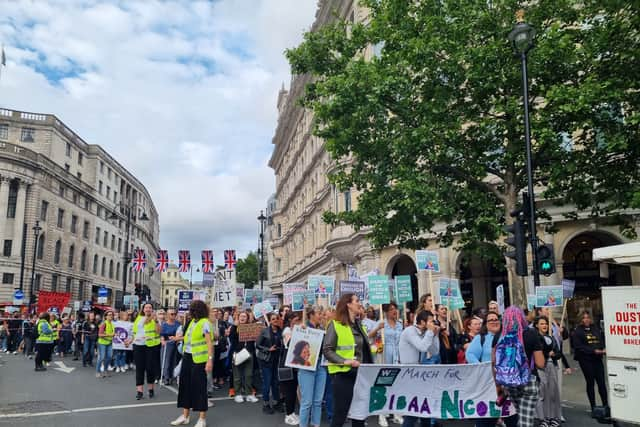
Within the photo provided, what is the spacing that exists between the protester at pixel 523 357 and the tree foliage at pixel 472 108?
26.4 feet

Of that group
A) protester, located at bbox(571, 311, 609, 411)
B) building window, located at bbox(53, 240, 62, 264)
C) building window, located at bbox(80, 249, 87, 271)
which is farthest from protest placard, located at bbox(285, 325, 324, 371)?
building window, located at bbox(80, 249, 87, 271)

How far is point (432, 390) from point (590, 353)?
4.78 meters

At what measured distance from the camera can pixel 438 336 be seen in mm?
8789

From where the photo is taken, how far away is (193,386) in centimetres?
868

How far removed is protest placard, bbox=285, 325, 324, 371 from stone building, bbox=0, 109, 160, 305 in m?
34.5

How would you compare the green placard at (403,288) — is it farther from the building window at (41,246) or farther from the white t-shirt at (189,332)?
the building window at (41,246)

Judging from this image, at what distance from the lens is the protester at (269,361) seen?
10.2 meters

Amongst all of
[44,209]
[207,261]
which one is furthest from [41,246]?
[207,261]

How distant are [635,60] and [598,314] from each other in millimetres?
13729

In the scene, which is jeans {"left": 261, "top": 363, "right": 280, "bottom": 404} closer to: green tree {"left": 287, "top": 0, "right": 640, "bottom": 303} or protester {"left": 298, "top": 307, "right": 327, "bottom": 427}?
protester {"left": 298, "top": 307, "right": 327, "bottom": 427}

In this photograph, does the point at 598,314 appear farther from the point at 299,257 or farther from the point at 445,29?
the point at 299,257

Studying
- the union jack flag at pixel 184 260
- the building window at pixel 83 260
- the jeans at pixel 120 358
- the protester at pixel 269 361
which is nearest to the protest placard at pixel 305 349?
the protester at pixel 269 361

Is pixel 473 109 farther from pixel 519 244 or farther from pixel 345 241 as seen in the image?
pixel 345 241

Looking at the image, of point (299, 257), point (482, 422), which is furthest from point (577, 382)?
point (299, 257)
